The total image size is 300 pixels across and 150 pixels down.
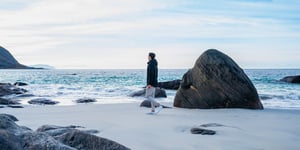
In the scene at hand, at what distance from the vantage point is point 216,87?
1276 cm

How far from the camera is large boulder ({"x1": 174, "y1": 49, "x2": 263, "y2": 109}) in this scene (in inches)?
494

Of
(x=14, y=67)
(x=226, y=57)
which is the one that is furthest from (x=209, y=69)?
(x=14, y=67)

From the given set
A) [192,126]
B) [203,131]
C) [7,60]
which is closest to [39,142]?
[203,131]

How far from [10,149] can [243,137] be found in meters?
4.84

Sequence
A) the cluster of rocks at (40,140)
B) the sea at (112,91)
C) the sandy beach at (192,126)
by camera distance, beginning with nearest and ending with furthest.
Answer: the cluster of rocks at (40,140), the sandy beach at (192,126), the sea at (112,91)

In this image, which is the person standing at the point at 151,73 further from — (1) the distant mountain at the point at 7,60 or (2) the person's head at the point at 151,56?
(1) the distant mountain at the point at 7,60

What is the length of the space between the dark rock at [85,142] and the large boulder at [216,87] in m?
8.70

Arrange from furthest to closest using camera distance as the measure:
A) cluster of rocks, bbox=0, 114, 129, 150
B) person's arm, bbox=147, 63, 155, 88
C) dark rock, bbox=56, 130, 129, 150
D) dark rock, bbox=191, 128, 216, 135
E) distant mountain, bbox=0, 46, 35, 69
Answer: distant mountain, bbox=0, 46, 35, 69 < person's arm, bbox=147, 63, 155, 88 < dark rock, bbox=191, 128, 216, 135 < dark rock, bbox=56, 130, 129, 150 < cluster of rocks, bbox=0, 114, 129, 150

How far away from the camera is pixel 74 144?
13.9 feet

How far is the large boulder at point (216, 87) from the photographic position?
1255 centimetres

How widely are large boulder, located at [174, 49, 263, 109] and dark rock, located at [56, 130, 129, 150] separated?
8.70 m

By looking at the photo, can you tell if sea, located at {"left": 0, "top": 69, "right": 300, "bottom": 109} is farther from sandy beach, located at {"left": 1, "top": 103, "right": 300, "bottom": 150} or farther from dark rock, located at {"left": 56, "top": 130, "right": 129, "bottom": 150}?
dark rock, located at {"left": 56, "top": 130, "right": 129, "bottom": 150}

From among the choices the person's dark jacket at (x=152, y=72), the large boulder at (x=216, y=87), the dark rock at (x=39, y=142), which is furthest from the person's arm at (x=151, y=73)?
the dark rock at (x=39, y=142)

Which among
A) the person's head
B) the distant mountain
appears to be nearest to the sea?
the person's head
